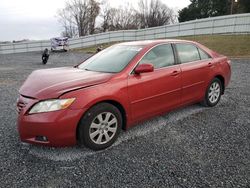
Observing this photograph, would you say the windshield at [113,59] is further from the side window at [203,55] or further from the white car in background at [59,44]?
the white car in background at [59,44]

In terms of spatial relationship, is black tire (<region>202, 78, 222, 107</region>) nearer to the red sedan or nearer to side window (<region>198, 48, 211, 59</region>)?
the red sedan

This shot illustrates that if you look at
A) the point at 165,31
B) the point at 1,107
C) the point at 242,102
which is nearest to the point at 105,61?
the point at 1,107

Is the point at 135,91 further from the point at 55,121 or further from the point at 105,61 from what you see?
the point at 55,121

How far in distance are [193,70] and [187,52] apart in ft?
1.30

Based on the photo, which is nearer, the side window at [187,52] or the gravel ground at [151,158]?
the gravel ground at [151,158]

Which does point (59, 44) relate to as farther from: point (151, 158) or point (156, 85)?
point (151, 158)

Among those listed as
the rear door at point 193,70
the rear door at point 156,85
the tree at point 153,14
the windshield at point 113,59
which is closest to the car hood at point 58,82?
the windshield at point 113,59

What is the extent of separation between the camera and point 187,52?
4969 millimetres

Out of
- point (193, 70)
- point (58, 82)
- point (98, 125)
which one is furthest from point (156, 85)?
point (58, 82)

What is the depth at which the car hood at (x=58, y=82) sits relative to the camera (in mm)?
3383

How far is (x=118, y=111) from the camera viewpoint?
12.4ft

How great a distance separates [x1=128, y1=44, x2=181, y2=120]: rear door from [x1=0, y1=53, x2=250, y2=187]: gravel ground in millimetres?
401

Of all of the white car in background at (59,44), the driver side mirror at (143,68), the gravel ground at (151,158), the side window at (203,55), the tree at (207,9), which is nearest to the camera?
the gravel ground at (151,158)

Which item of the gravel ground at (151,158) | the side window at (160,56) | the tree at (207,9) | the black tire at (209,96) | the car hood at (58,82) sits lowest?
the gravel ground at (151,158)
